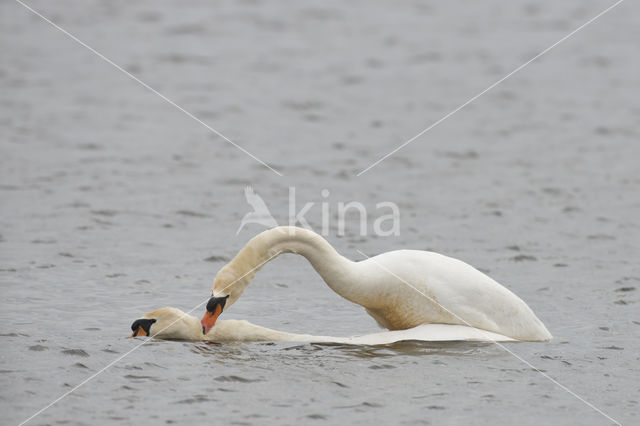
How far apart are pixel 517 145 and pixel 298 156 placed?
471 cm

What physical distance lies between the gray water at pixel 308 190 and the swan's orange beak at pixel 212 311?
30 centimetres

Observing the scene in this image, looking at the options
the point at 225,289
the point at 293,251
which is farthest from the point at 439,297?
the point at 225,289

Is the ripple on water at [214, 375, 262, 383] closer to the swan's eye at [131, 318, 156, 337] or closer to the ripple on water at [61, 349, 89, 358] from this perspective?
the swan's eye at [131, 318, 156, 337]

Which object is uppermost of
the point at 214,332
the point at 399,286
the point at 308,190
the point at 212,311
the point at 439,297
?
the point at 308,190

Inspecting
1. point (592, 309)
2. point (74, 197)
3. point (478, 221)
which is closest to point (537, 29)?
point (478, 221)

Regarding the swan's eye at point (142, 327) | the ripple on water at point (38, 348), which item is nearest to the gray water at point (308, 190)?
the ripple on water at point (38, 348)

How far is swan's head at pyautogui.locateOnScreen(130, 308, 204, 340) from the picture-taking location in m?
12.9

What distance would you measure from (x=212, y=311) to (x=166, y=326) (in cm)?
64

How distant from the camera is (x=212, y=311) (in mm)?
12586

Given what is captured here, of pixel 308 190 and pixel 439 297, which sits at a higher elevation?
pixel 308 190

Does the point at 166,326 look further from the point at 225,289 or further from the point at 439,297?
the point at 439,297

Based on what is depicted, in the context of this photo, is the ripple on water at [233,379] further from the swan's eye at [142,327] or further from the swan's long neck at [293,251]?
the swan's eye at [142,327]

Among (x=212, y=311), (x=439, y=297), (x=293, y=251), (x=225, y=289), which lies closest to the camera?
(x=225, y=289)

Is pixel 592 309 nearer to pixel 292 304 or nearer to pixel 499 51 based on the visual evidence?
pixel 292 304
